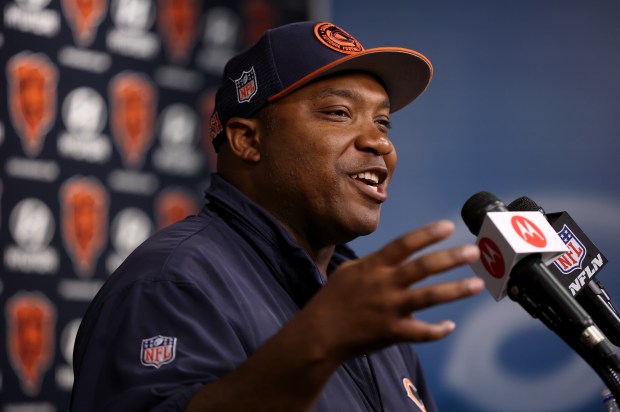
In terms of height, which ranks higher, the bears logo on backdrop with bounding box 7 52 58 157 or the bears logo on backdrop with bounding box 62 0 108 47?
the bears logo on backdrop with bounding box 62 0 108 47

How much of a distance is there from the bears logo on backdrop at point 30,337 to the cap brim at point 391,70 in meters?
1.12

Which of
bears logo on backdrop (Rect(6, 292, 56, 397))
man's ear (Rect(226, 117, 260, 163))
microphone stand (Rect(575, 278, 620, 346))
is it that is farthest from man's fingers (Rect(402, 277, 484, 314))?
bears logo on backdrop (Rect(6, 292, 56, 397))

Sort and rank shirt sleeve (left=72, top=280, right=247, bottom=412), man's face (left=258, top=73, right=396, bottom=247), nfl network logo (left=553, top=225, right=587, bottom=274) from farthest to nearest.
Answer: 1. man's face (left=258, top=73, right=396, bottom=247)
2. nfl network logo (left=553, top=225, right=587, bottom=274)
3. shirt sleeve (left=72, top=280, right=247, bottom=412)

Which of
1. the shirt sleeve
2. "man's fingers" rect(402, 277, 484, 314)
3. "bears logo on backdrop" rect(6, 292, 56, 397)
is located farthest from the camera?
"bears logo on backdrop" rect(6, 292, 56, 397)

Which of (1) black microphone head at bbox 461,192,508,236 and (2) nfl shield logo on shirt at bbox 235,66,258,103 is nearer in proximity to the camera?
(1) black microphone head at bbox 461,192,508,236

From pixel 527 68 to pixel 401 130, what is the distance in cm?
44

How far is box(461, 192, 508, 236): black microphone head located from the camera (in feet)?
3.67

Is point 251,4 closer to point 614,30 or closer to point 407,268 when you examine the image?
point 614,30

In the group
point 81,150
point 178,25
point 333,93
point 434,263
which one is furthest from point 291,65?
point 178,25

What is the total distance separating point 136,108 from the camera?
8.59 ft

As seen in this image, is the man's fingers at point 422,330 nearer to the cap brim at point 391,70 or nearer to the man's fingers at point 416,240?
the man's fingers at point 416,240

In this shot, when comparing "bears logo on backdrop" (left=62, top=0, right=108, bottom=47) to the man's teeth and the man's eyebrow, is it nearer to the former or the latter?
the man's eyebrow

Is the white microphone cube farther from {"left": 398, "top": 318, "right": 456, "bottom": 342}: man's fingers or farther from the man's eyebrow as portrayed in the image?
the man's eyebrow

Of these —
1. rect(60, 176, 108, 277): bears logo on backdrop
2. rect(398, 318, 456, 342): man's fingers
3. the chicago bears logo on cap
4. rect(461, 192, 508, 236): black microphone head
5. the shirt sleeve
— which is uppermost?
the chicago bears logo on cap
